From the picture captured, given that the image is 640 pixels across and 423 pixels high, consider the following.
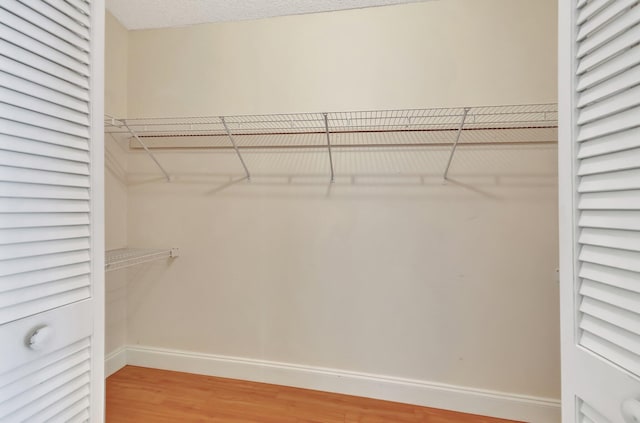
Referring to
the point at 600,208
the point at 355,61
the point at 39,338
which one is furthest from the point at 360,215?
the point at 39,338

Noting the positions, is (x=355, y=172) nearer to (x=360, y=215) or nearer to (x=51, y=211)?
(x=360, y=215)

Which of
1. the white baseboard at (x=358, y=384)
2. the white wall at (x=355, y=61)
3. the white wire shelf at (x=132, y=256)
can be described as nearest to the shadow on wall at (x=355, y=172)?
the white wall at (x=355, y=61)

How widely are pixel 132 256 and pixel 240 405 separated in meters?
0.98

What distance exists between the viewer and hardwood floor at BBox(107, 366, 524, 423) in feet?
4.54

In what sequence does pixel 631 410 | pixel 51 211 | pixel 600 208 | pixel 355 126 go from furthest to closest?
pixel 355 126 → pixel 51 211 → pixel 600 208 → pixel 631 410

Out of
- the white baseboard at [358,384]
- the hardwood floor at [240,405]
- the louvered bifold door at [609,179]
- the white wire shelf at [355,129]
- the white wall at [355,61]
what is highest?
the white wall at [355,61]

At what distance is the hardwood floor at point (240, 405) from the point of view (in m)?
1.38

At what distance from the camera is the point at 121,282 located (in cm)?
180

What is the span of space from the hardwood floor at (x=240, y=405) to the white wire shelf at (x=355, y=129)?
1229 mm

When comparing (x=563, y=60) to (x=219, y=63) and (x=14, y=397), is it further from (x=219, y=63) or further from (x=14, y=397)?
(x=219, y=63)

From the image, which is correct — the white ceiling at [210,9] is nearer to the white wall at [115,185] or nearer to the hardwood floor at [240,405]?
the white wall at [115,185]

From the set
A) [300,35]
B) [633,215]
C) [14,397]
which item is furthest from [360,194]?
[14,397]

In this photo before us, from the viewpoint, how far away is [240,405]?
1.46 m

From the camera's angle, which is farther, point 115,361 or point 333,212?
point 115,361
